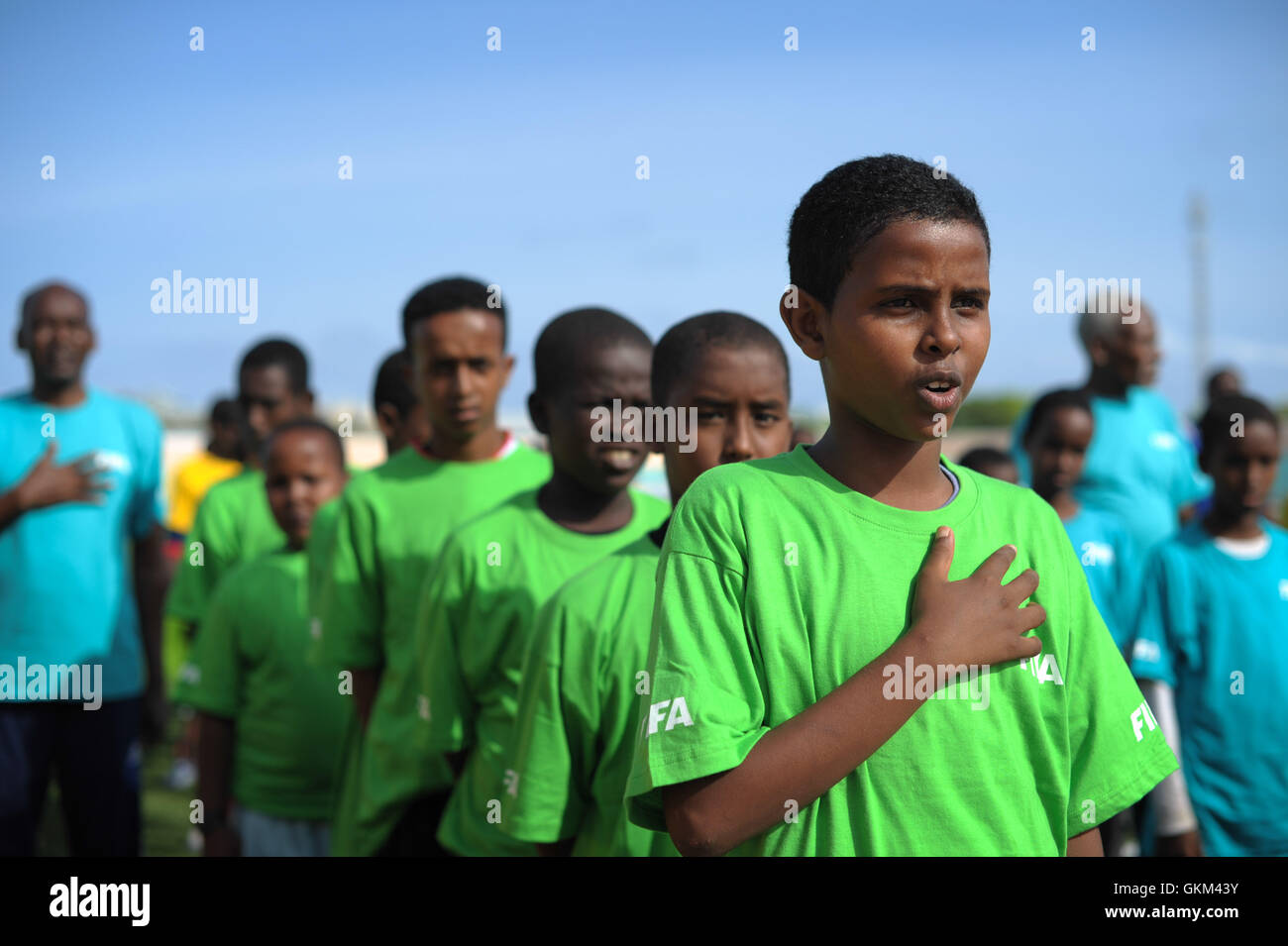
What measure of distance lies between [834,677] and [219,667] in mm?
3545

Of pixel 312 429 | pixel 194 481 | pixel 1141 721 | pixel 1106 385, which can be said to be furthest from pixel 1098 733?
pixel 194 481

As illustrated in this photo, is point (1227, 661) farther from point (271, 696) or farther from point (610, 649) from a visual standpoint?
point (271, 696)

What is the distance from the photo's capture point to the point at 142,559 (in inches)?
229

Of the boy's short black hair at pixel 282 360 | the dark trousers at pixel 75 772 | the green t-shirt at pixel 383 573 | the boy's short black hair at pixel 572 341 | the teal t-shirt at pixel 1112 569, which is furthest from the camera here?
the boy's short black hair at pixel 282 360

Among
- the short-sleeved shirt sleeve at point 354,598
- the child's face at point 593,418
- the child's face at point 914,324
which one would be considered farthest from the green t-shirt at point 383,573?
the child's face at point 914,324

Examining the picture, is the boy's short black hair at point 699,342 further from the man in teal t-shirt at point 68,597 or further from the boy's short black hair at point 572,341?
the man in teal t-shirt at point 68,597

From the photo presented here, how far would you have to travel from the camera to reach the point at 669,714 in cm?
171

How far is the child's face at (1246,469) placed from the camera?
170 inches

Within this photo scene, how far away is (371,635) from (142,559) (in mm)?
2163

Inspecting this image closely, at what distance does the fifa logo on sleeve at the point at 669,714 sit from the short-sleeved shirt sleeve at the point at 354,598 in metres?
2.62

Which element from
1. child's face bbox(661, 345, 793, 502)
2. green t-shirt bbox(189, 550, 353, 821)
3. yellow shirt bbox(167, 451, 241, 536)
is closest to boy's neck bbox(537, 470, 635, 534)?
child's face bbox(661, 345, 793, 502)

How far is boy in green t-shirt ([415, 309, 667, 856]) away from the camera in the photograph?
338 cm

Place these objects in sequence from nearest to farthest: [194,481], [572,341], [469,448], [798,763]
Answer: [798,763] < [572,341] < [469,448] < [194,481]
